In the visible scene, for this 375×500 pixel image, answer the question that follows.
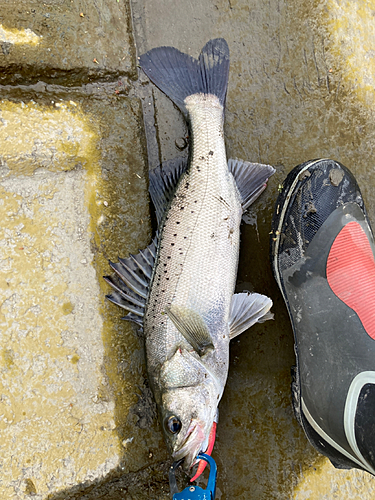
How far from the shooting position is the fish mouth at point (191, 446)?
1.79 meters

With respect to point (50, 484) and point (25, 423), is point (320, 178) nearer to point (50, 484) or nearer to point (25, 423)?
point (25, 423)

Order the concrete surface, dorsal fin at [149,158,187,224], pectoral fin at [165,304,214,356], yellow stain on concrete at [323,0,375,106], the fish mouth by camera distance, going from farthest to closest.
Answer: yellow stain on concrete at [323,0,375,106], dorsal fin at [149,158,187,224], the concrete surface, pectoral fin at [165,304,214,356], the fish mouth

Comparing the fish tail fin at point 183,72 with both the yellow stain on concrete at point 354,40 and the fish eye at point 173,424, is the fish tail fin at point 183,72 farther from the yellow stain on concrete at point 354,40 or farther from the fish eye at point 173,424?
the fish eye at point 173,424

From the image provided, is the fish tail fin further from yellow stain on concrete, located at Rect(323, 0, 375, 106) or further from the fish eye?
the fish eye

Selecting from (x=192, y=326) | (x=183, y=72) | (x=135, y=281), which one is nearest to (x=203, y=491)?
(x=192, y=326)

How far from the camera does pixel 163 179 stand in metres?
2.21

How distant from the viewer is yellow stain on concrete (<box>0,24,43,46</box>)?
6.83ft

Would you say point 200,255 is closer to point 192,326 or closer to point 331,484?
point 192,326

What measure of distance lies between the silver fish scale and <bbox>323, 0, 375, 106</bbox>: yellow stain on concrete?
1.13 meters

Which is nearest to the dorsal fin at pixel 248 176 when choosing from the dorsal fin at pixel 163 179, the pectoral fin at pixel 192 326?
the dorsal fin at pixel 163 179

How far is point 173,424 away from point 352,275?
139 cm

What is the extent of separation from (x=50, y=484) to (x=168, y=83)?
2.55 meters

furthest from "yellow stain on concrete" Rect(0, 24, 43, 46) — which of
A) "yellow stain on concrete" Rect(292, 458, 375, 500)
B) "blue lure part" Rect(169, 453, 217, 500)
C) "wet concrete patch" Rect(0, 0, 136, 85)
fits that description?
"yellow stain on concrete" Rect(292, 458, 375, 500)

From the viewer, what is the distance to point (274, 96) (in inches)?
96.3
